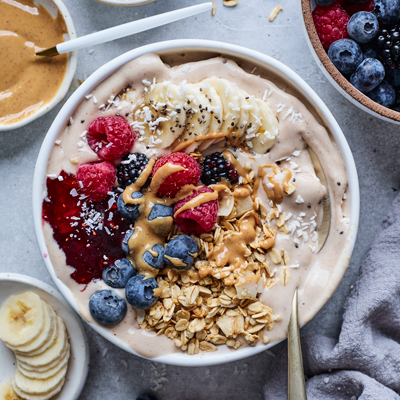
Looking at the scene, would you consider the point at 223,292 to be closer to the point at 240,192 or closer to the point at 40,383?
the point at 240,192

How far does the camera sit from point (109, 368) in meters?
2.17

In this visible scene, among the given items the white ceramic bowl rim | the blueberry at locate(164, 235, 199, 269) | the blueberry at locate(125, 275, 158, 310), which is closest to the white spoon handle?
the white ceramic bowl rim

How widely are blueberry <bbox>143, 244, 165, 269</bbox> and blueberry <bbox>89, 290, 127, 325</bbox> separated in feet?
0.66

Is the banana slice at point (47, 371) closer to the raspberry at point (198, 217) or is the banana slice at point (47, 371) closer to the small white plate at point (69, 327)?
the small white plate at point (69, 327)

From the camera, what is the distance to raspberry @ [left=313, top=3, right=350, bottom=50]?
6.06ft

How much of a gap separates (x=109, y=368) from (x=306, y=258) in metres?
1.13

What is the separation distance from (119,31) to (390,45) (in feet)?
3.77

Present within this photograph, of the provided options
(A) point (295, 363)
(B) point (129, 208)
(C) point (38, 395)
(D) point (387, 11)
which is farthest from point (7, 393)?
(D) point (387, 11)

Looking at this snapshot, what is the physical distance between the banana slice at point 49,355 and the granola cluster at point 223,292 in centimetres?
41

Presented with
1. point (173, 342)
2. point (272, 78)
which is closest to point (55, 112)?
point (272, 78)

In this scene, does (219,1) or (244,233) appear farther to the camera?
(219,1)

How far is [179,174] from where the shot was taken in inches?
66.5

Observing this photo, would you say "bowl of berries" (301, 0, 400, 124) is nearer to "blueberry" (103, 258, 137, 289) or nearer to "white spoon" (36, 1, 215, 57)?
"white spoon" (36, 1, 215, 57)

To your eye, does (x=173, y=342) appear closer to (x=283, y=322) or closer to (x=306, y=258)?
(x=283, y=322)
